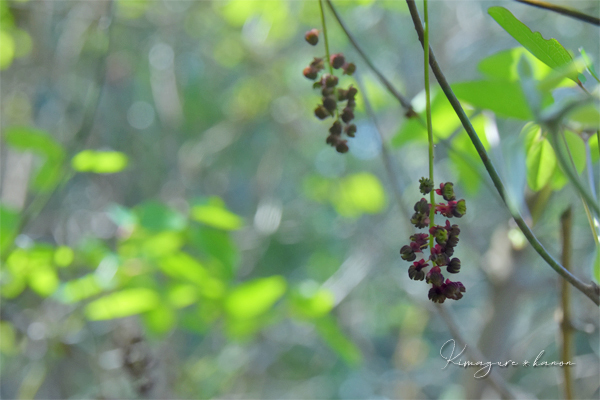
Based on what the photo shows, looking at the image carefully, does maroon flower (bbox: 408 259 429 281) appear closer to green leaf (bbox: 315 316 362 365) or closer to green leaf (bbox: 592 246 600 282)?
green leaf (bbox: 592 246 600 282)

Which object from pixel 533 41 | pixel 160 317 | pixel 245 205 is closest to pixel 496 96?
pixel 533 41

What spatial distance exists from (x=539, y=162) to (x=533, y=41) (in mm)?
127

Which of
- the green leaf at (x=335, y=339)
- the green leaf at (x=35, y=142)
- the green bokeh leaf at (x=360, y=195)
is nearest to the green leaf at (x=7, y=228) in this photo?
the green leaf at (x=35, y=142)

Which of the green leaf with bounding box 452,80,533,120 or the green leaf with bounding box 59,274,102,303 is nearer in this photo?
the green leaf with bounding box 452,80,533,120

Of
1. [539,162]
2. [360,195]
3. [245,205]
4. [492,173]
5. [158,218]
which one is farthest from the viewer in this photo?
[245,205]

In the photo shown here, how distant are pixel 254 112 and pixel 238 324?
4.18 feet

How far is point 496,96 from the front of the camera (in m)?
0.43

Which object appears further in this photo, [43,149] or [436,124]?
[43,149]

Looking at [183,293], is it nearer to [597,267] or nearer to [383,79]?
[383,79]

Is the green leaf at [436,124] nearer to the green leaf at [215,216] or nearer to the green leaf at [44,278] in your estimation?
the green leaf at [215,216]

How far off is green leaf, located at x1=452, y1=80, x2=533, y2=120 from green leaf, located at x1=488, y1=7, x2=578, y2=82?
14 centimetres

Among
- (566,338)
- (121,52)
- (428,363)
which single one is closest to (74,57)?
(121,52)

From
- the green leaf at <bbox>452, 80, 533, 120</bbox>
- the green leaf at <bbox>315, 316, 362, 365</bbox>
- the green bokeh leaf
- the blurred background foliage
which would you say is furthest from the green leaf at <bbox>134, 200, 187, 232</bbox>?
the green bokeh leaf

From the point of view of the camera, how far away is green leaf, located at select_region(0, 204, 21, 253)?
2.13 feet
